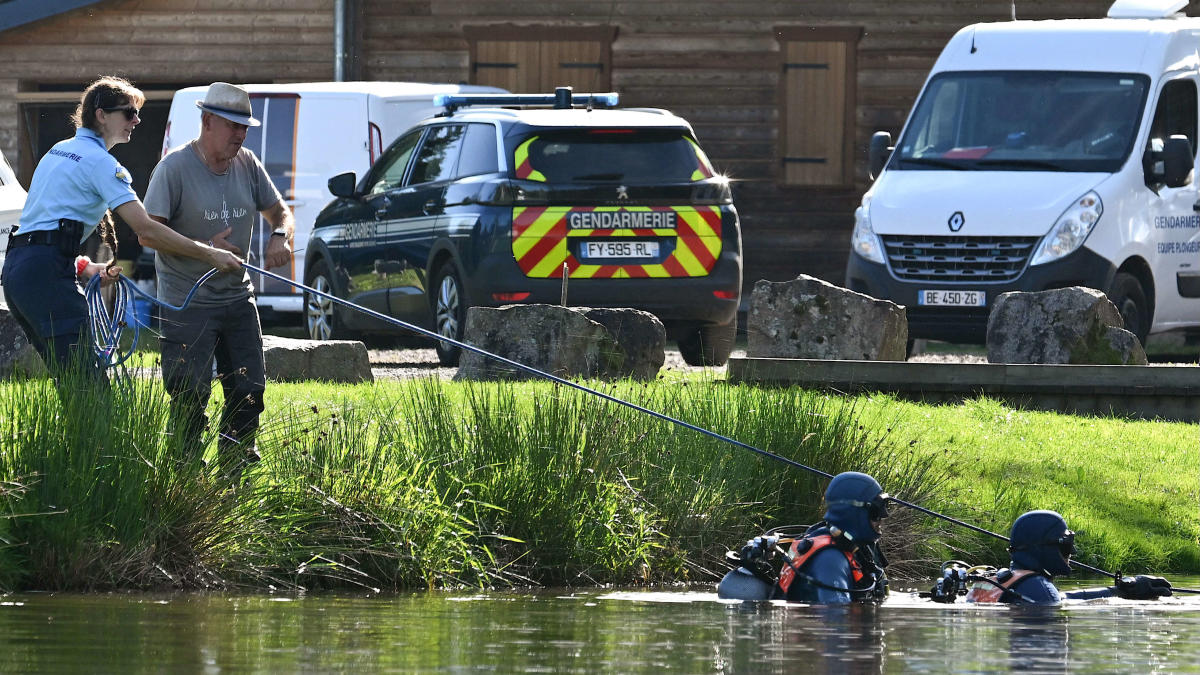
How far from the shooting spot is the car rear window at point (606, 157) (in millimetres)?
Result: 15586

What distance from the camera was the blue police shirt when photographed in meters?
9.12

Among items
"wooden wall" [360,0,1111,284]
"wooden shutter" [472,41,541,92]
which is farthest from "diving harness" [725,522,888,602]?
"wooden shutter" [472,41,541,92]

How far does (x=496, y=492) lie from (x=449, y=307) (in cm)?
678

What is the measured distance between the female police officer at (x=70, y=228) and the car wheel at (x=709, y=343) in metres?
7.47

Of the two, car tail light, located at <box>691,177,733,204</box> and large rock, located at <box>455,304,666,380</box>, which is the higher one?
car tail light, located at <box>691,177,733,204</box>

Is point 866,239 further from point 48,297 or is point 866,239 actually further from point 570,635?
point 570,635

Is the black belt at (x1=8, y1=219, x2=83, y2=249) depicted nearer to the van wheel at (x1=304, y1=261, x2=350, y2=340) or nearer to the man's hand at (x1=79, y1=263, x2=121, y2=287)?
the man's hand at (x1=79, y1=263, x2=121, y2=287)

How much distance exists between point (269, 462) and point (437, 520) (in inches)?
28.5

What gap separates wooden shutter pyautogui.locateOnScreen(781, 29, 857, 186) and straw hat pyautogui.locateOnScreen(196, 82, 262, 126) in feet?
49.3

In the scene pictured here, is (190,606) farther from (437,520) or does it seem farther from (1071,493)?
(1071,493)

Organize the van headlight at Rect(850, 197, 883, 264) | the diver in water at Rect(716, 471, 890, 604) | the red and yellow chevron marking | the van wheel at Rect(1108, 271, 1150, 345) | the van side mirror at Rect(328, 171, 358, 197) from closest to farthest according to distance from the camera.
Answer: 1. the diver in water at Rect(716, 471, 890, 604)
2. the red and yellow chevron marking
3. the van wheel at Rect(1108, 271, 1150, 345)
4. the van headlight at Rect(850, 197, 883, 264)
5. the van side mirror at Rect(328, 171, 358, 197)

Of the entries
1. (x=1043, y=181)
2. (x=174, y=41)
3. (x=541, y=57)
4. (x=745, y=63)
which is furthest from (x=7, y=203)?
(x=745, y=63)

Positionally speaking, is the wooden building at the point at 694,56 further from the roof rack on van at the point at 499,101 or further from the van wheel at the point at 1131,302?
the van wheel at the point at 1131,302

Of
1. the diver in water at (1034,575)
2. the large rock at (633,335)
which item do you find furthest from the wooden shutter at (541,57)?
the diver in water at (1034,575)
